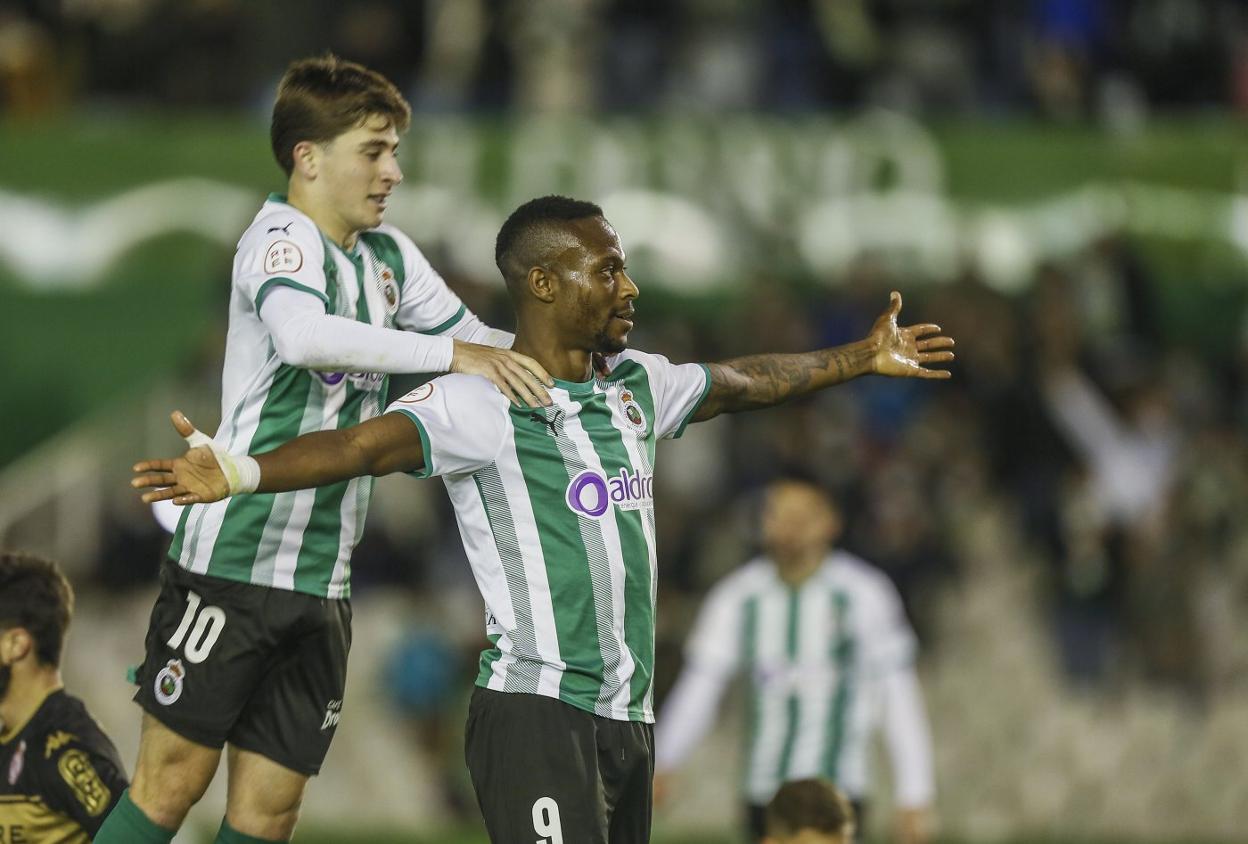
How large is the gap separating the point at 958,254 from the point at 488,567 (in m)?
Answer: 9.93

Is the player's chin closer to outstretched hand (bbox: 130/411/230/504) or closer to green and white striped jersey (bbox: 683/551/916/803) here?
outstretched hand (bbox: 130/411/230/504)

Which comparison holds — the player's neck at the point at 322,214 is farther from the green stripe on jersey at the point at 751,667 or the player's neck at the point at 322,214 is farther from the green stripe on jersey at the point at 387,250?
the green stripe on jersey at the point at 751,667

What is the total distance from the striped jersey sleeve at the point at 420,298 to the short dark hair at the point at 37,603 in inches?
53.8

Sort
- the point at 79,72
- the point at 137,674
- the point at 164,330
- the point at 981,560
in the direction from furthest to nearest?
the point at 79,72 < the point at 164,330 < the point at 981,560 < the point at 137,674

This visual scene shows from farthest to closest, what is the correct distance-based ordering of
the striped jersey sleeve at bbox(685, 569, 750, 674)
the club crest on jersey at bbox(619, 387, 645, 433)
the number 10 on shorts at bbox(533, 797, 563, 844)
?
the striped jersey sleeve at bbox(685, 569, 750, 674) → the club crest on jersey at bbox(619, 387, 645, 433) → the number 10 on shorts at bbox(533, 797, 563, 844)

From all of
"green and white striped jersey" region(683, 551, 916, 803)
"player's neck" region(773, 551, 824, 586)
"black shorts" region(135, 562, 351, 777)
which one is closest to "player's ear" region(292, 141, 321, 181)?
"black shorts" region(135, 562, 351, 777)

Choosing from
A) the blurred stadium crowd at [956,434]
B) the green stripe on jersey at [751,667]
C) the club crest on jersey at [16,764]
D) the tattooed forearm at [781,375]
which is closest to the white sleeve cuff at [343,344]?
the tattooed forearm at [781,375]

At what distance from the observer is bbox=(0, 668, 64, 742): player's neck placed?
6.04 meters

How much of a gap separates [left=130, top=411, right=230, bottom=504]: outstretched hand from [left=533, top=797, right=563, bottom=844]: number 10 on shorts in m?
1.22

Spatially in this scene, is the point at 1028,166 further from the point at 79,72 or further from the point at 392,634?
the point at 79,72

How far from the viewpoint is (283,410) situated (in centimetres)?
579

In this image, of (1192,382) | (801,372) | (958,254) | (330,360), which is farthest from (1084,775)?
(330,360)

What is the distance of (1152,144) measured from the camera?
49.0ft

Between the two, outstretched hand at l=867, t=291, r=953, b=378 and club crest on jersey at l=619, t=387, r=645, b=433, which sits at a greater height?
outstretched hand at l=867, t=291, r=953, b=378
